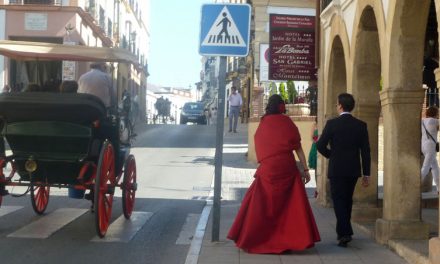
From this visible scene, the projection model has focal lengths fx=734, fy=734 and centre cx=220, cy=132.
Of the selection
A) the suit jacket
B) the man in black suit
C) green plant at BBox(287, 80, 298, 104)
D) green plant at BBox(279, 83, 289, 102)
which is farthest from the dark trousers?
green plant at BBox(279, 83, 289, 102)

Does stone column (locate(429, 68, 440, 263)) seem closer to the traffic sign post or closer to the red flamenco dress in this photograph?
the red flamenco dress

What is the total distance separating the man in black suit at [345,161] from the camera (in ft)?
27.4

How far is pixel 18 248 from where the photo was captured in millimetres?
8219

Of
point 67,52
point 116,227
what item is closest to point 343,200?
point 116,227

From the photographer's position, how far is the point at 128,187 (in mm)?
10492

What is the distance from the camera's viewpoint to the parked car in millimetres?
50469

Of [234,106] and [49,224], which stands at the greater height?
[234,106]

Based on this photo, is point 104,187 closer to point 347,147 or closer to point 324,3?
point 347,147

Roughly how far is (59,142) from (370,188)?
189 inches

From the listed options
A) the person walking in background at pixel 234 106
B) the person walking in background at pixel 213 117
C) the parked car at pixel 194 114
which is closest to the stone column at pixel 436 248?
the person walking in background at pixel 234 106

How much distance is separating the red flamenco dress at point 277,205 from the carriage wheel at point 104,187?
5.51ft

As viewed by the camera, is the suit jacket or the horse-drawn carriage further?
the horse-drawn carriage

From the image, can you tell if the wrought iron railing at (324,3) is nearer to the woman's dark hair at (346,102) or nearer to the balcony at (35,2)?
the woman's dark hair at (346,102)

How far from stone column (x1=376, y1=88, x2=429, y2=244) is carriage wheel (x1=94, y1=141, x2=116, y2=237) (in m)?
3.39
